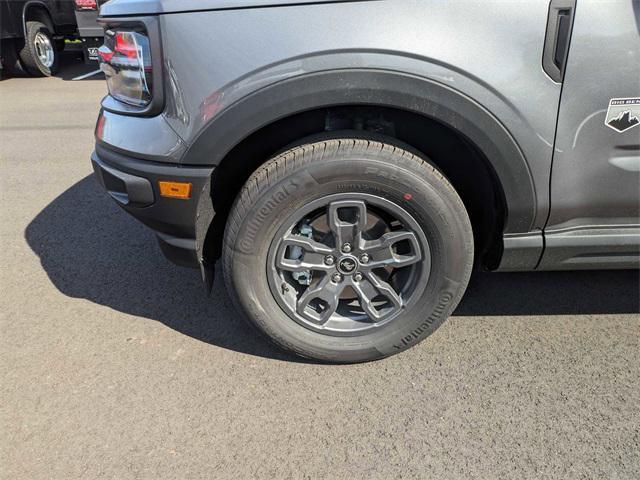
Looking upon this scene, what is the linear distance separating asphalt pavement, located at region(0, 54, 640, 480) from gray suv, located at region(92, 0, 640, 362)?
25cm

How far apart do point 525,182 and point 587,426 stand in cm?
95

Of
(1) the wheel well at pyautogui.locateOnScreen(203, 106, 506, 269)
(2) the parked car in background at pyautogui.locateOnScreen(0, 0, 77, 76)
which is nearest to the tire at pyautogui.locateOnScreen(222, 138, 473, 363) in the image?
(1) the wheel well at pyautogui.locateOnScreen(203, 106, 506, 269)

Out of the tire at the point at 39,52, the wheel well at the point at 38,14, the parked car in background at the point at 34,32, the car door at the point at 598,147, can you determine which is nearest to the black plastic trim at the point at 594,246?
the car door at the point at 598,147

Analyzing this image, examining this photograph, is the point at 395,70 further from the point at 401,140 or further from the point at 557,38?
the point at 557,38

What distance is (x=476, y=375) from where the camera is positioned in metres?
2.18

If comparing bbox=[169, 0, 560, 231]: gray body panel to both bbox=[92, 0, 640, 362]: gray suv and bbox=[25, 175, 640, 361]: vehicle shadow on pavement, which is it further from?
bbox=[25, 175, 640, 361]: vehicle shadow on pavement

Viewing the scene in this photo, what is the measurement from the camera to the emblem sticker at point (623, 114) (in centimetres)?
176

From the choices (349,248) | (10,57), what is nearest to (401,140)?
(349,248)

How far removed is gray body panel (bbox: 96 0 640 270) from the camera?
1.72m

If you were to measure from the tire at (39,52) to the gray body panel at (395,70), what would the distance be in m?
8.07

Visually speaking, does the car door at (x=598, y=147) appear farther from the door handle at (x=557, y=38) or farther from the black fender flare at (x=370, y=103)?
the black fender flare at (x=370, y=103)

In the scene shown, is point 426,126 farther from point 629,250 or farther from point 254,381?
point 254,381

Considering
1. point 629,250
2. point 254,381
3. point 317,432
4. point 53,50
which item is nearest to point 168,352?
point 254,381

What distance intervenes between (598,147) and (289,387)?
1525 millimetres
